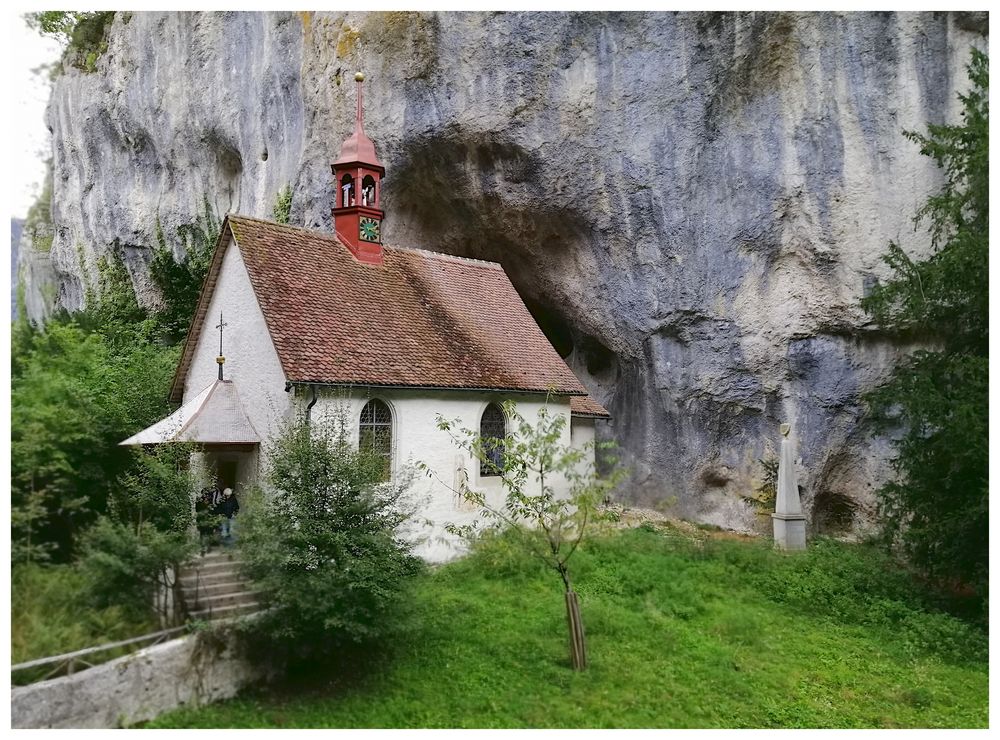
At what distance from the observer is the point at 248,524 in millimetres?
11617

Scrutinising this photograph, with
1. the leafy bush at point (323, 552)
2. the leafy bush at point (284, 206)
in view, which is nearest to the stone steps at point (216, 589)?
the leafy bush at point (323, 552)

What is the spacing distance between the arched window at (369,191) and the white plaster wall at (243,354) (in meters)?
3.88

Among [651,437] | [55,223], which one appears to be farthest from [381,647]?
[55,223]

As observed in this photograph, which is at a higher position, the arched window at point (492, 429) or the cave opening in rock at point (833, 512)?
the arched window at point (492, 429)

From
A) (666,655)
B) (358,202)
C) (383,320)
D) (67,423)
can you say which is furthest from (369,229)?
(666,655)

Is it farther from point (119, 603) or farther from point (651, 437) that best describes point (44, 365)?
point (651, 437)

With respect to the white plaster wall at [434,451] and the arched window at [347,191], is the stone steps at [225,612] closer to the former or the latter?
the white plaster wall at [434,451]

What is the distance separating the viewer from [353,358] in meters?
15.7

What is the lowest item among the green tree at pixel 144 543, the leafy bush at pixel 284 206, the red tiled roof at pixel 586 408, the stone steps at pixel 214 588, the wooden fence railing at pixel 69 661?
the wooden fence railing at pixel 69 661

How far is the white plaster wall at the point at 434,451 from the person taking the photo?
15922 millimetres

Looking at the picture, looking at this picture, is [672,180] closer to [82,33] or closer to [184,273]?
[184,273]

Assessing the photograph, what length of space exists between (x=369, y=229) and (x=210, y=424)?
20.7 feet

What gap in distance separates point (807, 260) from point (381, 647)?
1350 cm

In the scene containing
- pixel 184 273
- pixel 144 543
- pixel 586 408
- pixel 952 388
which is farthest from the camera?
pixel 184 273
